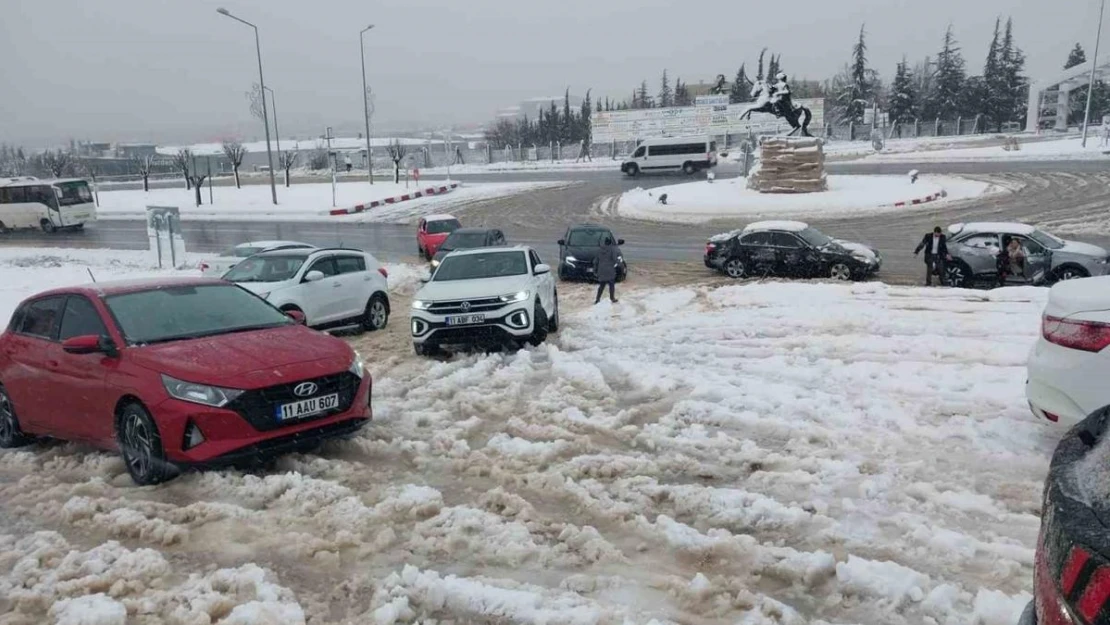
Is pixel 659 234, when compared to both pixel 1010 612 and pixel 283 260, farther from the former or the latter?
pixel 1010 612

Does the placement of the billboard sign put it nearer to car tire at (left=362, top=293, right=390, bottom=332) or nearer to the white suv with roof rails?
car tire at (left=362, top=293, right=390, bottom=332)

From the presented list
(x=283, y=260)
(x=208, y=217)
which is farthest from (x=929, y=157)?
(x=283, y=260)

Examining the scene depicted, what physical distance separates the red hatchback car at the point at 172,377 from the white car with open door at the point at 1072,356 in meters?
5.24

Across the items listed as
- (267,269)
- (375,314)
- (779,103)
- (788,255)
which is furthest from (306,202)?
(267,269)

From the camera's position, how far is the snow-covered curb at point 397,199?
40.2 meters

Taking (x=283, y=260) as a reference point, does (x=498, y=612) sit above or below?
below

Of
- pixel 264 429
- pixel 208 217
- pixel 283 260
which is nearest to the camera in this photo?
pixel 264 429

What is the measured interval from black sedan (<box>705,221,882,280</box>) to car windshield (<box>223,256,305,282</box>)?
1002 cm

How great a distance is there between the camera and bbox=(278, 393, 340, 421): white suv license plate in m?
5.91

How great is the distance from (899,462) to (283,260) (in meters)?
9.72

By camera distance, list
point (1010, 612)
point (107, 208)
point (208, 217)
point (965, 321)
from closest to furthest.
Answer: point (1010, 612), point (965, 321), point (208, 217), point (107, 208)

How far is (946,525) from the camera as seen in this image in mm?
4840

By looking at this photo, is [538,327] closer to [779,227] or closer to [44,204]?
[779,227]

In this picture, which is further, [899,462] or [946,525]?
[899,462]
